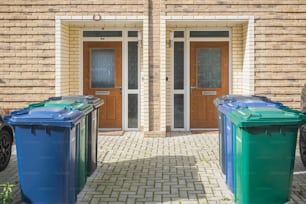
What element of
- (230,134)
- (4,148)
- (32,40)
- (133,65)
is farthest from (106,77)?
(230,134)

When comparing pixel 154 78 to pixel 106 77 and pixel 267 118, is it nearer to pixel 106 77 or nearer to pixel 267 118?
pixel 106 77

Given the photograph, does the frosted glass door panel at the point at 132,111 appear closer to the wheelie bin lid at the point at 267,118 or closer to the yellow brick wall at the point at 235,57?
the yellow brick wall at the point at 235,57

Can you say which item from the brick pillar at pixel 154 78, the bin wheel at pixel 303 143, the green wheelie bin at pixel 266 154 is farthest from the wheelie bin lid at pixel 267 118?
the brick pillar at pixel 154 78

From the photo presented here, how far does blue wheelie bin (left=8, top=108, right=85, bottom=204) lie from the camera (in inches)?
203

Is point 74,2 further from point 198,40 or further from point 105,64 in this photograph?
point 198,40

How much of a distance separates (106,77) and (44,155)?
255 inches

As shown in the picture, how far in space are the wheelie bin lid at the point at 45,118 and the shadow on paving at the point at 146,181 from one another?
1.18 meters

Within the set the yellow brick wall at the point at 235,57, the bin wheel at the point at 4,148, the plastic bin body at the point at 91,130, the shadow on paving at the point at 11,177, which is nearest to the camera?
the shadow on paving at the point at 11,177

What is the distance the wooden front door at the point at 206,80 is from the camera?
11.4 m

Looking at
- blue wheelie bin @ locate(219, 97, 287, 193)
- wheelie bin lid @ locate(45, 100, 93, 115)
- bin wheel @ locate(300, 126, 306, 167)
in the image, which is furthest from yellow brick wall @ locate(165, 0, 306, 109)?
wheelie bin lid @ locate(45, 100, 93, 115)

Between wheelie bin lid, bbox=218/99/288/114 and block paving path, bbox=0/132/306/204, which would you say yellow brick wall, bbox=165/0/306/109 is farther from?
wheelie bin lid, bbox=218/99/288/114

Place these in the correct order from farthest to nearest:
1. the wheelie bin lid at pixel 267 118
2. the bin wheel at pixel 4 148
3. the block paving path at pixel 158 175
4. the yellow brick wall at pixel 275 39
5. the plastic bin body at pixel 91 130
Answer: the yellow brick wall at pixel 275 39 → the bin wheel at pixel 4 148 → the plastic bin body at pixel 91 130 → the block paving path at pixel 158 175 → the wheelie bin lid at pixel 267 118

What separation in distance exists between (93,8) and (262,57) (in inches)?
164

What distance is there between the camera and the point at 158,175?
22.7 ft
